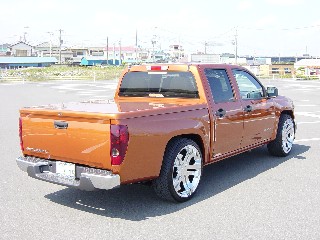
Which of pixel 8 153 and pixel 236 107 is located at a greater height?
pixel 236 107

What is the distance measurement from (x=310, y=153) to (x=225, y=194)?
319 centimetres

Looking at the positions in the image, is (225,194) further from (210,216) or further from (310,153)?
(310,153)

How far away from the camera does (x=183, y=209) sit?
484cm

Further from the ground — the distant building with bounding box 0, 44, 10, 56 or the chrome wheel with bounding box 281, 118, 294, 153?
the distant building with bounding box 0, 44, 10, 56

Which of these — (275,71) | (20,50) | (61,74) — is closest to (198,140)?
(61,74)

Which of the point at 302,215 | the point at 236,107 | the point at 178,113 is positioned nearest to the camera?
the point at 302,215

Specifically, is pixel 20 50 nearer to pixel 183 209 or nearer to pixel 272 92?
pixel 272 92

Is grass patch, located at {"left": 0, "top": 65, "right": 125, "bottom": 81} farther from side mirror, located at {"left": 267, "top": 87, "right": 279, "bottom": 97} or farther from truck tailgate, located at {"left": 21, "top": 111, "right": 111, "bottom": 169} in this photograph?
truck tailgate, located at {"left": 21, "top": 111, "right": 111, "bottom": 169}

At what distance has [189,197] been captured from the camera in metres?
5.14

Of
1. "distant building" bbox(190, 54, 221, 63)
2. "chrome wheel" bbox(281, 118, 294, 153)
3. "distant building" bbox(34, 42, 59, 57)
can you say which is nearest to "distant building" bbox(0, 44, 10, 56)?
"distant building" bbox(34, 42, 59, 57)

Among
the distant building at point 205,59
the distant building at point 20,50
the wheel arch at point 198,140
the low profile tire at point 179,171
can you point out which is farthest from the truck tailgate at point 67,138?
the distant building at point 20,50

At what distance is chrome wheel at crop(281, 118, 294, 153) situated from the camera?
24.4 feet

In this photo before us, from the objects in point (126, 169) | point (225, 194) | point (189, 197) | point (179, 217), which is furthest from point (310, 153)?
point (126, 169)

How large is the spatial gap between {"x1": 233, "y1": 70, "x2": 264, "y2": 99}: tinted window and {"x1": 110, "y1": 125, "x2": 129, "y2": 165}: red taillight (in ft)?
8.69
